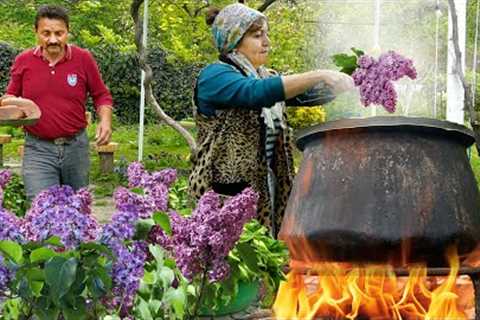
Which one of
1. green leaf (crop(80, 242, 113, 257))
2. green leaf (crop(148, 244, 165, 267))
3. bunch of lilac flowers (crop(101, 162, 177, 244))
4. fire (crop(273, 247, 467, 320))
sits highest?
bunch of lilac flowers (crop(101, 162, 177, 244))

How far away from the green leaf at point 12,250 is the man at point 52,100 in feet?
8.08

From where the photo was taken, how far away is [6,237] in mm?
2330

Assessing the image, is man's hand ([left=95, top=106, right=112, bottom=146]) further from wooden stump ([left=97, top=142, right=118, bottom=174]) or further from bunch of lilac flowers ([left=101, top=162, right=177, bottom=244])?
wooden stump ([left=97, top=142, right=118, bottom=174])

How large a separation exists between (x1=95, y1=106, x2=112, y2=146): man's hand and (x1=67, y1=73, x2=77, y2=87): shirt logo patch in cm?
20

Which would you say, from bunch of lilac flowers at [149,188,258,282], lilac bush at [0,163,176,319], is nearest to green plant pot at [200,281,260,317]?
bunch of lilac flowers at [149,188,258,282]

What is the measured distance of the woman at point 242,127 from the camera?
3.97m

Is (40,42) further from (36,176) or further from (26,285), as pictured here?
(26,285)

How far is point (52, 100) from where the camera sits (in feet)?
15.6

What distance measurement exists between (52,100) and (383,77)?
1.96 metres

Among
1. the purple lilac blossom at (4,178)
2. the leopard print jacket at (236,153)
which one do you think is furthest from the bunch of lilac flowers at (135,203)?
the leopard print jacket at (236,153)

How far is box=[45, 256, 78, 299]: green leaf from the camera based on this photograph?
2.18 meters

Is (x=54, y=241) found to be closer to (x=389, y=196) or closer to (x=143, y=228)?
(x=143, y=228)

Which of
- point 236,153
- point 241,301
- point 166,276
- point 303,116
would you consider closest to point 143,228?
point 166,276

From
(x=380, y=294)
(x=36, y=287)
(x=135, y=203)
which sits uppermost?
(x=135, y=203)
